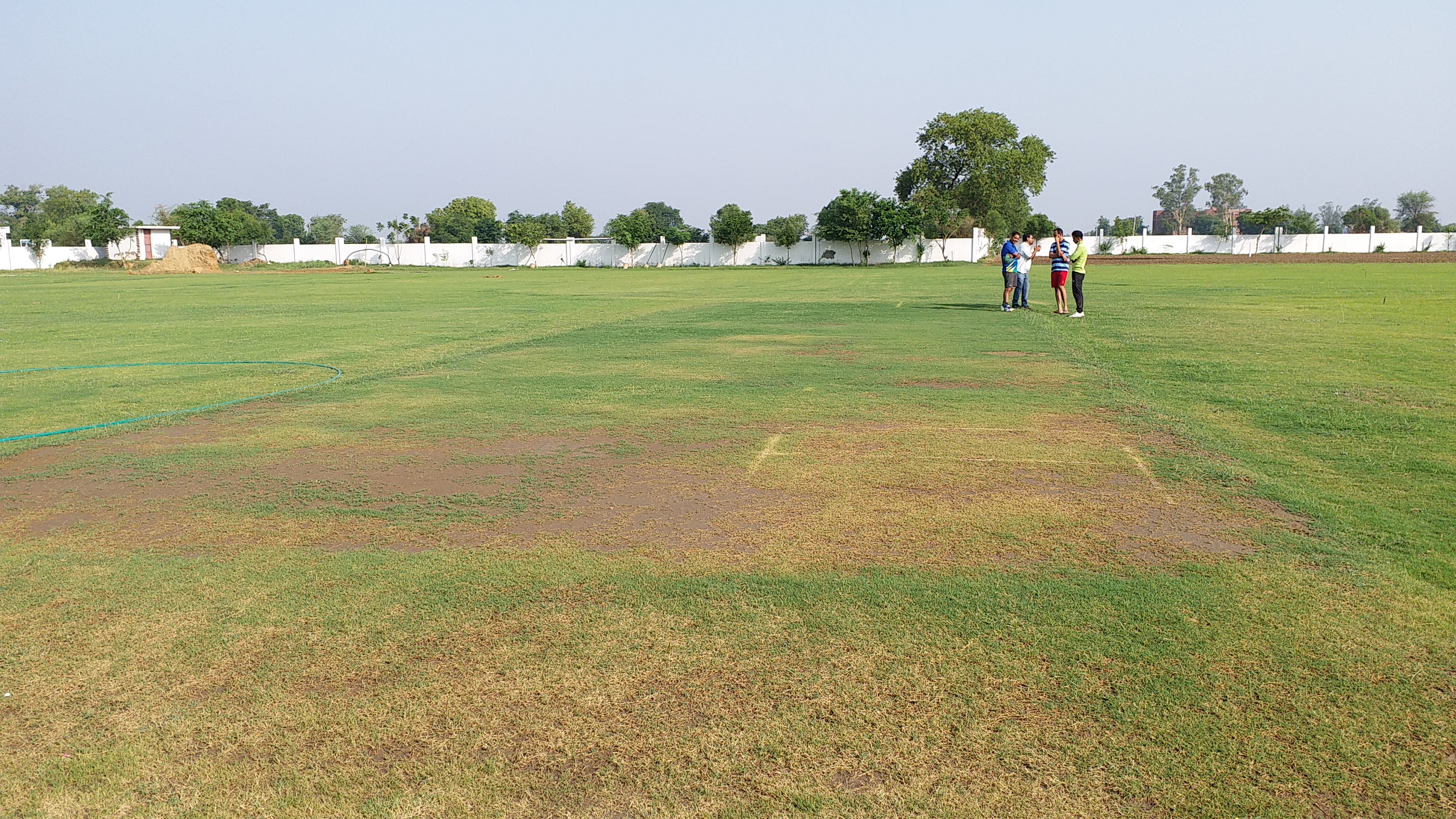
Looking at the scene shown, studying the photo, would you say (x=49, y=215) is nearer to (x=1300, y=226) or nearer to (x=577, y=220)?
(x=577, y=220)

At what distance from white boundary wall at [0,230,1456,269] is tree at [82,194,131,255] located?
0.84 metres

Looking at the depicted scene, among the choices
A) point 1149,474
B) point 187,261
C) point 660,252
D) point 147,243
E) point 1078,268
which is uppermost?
point 147,243

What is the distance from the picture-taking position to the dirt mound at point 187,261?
215 ft

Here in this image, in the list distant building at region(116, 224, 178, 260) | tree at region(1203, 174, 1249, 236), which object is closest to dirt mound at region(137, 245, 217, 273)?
distant building at region(116, 224, 178, 260)

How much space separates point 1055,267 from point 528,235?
61.4m

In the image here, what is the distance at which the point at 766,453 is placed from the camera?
762cm

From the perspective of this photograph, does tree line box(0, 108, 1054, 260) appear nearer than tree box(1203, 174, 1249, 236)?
Yes

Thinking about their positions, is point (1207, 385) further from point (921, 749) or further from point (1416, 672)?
point (921, 749)

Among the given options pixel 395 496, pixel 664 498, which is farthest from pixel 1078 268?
pixel 395 496

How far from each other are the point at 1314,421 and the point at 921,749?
6.99 metres

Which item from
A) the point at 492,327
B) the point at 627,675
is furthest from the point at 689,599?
the point at 492,327

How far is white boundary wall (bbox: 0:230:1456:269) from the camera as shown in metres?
74.3

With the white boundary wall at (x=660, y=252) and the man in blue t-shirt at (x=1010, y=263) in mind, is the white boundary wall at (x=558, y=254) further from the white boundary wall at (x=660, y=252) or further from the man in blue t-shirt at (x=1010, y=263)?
the man in blue t-shirt at (x=1010, y=263)

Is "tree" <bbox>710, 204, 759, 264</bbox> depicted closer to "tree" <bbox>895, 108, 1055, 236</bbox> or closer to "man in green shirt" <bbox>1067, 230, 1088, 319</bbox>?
"tree" <bbox>895, 108, 1055, 236</bbox>
